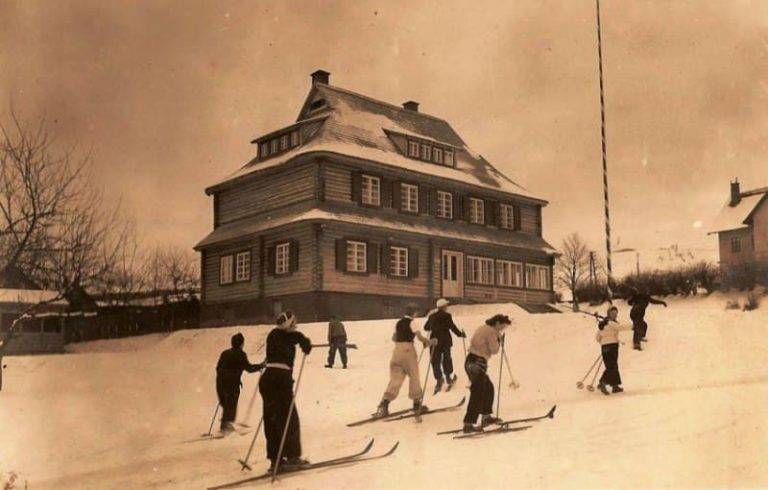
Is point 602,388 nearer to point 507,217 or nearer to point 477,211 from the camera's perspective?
point 477,211

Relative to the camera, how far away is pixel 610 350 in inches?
414

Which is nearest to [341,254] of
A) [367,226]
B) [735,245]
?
[367,226]

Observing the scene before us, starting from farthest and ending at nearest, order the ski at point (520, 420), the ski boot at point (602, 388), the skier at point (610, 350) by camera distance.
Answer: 1. the skier at point (610, 350)
2. the ski boot at point (602, 388)
3. the ski at point (520, 420)

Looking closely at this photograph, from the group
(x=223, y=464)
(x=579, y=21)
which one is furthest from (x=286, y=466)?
(x=579, y=21)

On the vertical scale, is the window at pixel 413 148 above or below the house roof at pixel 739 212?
above

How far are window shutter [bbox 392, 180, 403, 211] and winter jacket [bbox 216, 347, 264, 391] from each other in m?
10.9

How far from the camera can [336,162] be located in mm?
17906

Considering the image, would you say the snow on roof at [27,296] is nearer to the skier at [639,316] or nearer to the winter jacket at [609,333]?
the winter jacket at [609,333]

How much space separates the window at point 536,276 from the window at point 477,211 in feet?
9.18

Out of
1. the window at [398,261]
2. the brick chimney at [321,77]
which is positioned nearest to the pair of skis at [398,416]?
Result: the brick chimney at [321,77]

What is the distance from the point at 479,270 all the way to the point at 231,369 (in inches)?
542

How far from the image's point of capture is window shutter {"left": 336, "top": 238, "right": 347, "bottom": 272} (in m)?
18.3

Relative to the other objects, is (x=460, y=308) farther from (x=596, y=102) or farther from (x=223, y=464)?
(x=223, y=464)

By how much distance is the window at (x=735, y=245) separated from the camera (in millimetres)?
11620
